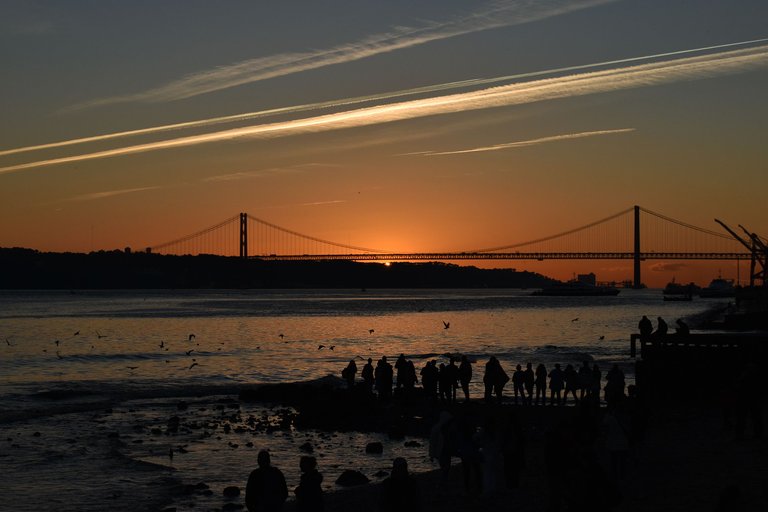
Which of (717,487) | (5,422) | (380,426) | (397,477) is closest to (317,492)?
(397,477)

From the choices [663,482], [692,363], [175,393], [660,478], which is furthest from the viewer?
[175,393]

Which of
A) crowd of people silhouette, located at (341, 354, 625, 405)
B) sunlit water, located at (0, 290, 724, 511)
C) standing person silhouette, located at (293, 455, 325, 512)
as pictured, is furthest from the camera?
crowd of people silhouette, located at (341, 354, 625, 405)

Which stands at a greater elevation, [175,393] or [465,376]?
[465,376]

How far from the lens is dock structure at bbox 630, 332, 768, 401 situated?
22.9 metres

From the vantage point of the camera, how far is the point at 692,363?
23500 mm

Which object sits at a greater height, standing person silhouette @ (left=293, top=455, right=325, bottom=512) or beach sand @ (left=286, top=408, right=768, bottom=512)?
standing person silhouette @ (left=293, top=455, right=325, bottom=512)

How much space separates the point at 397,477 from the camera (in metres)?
9.40

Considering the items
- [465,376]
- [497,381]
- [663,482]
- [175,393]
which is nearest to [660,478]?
[663,482]

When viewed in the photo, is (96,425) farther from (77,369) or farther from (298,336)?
(298,336)

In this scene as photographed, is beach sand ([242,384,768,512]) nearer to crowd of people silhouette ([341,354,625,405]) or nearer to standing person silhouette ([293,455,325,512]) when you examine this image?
standing person silhouette ([293,455,325,512])

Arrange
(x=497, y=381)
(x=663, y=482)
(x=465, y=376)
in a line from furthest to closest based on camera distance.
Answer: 1. (x=465, y=376)
2. (x=497, y=381)
3. (x=663, y=482)

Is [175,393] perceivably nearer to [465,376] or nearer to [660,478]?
[465,376]

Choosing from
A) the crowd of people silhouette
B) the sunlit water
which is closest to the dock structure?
the crowd of people silhouette

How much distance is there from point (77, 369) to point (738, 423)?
36.3 m
